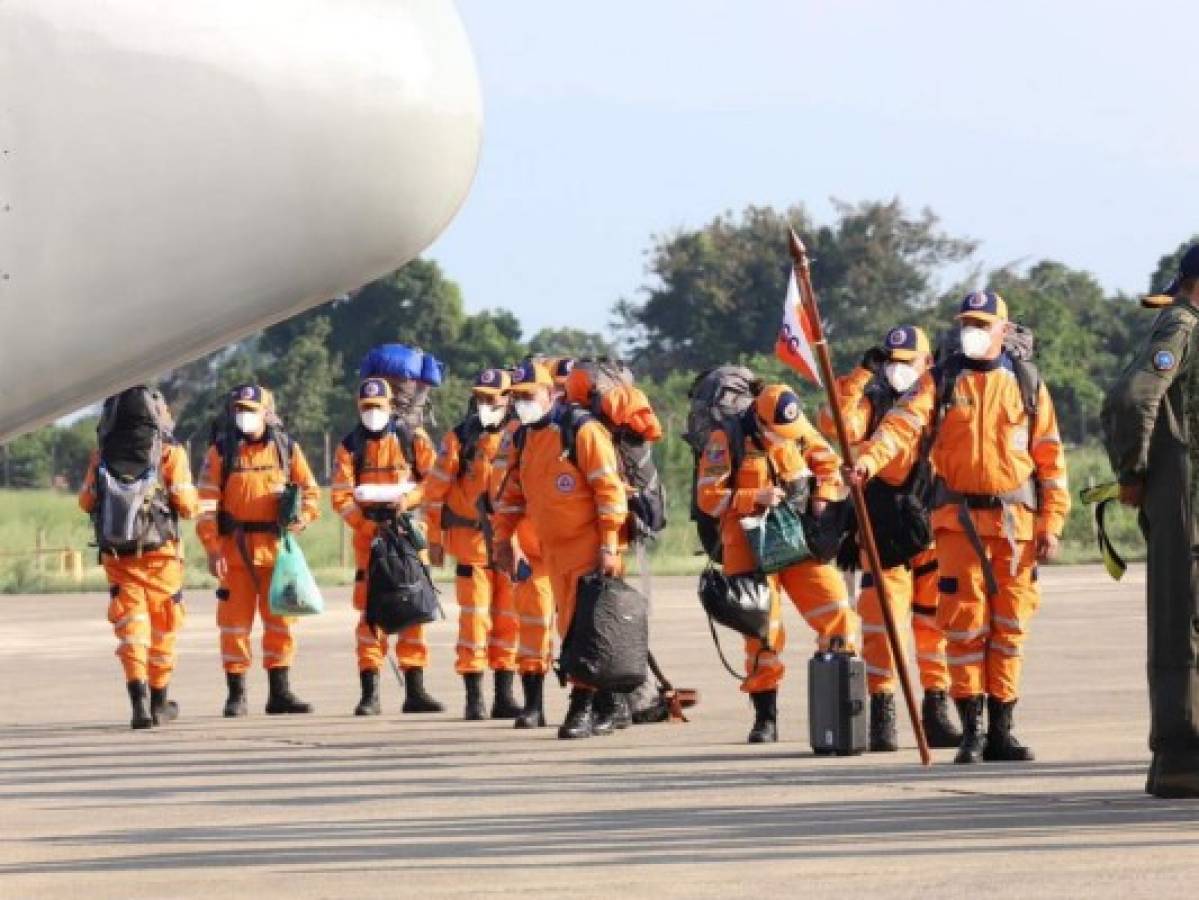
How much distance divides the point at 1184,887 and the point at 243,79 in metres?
4.50

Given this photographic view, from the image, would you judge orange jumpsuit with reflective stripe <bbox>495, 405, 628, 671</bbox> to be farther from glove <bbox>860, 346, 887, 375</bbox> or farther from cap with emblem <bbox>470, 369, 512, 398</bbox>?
cap with emblem <bbox>470, 369, 512, 398</bbox>

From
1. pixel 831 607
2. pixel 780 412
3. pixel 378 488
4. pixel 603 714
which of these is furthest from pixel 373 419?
pixel 831 607

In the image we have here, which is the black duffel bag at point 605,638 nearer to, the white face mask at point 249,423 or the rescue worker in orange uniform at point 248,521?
the rescue worker in orange uniform at point 248,521

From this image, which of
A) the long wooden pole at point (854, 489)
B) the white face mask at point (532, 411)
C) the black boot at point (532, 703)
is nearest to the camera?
the long wooden pole at point (854, 489)

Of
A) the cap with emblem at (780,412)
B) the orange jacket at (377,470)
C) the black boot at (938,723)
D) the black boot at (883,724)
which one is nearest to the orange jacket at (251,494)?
the orange jacket at (377,470)

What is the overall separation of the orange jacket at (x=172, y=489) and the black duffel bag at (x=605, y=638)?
10.5 feet

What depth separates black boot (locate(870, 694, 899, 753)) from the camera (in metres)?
14.1

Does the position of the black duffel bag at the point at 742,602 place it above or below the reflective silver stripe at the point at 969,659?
above

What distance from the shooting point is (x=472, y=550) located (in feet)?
58.0

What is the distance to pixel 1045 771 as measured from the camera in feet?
41.7

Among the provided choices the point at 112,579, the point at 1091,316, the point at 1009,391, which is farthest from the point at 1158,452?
the point at 1091,316

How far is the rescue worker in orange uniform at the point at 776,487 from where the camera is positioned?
14.3 meters

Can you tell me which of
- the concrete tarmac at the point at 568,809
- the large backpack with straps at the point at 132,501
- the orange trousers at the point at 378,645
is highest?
the large backpack with straps at the point at 132,501

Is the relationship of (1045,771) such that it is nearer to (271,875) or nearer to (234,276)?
(271,875)
